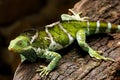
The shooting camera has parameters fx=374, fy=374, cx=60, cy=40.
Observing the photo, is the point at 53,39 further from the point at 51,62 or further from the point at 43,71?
the point at 43,71

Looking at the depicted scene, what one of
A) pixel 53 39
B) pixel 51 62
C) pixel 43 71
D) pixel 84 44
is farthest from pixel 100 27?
pixel 43 71

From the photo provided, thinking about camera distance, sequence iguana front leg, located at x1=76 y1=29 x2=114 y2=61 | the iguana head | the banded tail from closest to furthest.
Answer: the iguana head → iguana front leg, located at x1=76 y1=29 x2=114 y2=61 → the banded tail

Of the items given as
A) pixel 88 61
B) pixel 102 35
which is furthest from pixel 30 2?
pixel 88 61

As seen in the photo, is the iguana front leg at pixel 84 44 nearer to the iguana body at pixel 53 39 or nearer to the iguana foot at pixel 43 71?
the iguana body at pixel 53 39

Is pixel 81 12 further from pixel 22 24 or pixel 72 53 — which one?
pixel 22 24

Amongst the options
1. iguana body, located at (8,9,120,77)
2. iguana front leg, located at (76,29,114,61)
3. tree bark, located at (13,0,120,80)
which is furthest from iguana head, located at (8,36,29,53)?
iguana front leg, located at (76,29,114,61)

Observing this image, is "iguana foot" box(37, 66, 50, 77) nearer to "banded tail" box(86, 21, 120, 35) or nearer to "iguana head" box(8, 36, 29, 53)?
"iguana head" box(8, 36, 29, 53)

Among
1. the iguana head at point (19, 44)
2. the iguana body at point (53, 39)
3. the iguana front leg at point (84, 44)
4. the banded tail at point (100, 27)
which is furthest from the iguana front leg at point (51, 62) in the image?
the banded tail at point (100, 27)
